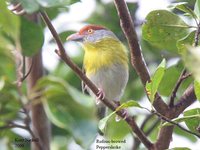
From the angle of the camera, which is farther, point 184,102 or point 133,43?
point 184,102

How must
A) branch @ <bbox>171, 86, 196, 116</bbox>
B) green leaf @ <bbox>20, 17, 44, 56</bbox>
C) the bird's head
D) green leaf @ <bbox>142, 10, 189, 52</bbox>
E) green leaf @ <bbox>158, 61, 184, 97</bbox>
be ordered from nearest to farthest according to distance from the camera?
green leaf @ <bbox>20, 17, 44, 56</bbox>
green leaf @ <bbox>142, 10, 189, 52</bbox>
branch @ <bbox>171, 86, 196, 116</bbox>
green leaf @ <bbox>158, 61, 184, 97</bbox>
the bird's head

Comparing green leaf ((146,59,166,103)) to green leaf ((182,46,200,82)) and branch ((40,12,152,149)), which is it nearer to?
branch ((40,12,152,149))

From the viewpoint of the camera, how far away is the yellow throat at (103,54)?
14.2ft

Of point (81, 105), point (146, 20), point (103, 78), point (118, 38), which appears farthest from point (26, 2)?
point (118, 38)

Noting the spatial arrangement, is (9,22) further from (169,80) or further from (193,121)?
(169,80)

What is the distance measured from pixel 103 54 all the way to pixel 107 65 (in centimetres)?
20

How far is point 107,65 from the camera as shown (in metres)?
4.31

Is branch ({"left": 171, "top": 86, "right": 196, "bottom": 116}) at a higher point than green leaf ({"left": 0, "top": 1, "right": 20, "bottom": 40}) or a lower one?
lower

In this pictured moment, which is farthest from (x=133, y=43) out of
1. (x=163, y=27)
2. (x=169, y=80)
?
(x=169, y=80)

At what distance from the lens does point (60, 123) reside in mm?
1837

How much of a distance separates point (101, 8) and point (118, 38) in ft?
1.99

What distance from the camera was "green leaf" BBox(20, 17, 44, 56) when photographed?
1.92 meters

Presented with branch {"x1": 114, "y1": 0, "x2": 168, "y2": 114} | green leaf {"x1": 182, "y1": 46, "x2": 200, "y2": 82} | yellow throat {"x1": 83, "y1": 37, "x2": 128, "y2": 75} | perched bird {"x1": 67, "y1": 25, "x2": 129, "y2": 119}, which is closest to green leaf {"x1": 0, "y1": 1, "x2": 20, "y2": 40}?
green leaf {"x1": 182, "y1": 46, "x2": 200, "y2": 82}

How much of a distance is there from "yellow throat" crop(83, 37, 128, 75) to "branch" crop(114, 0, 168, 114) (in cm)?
157
